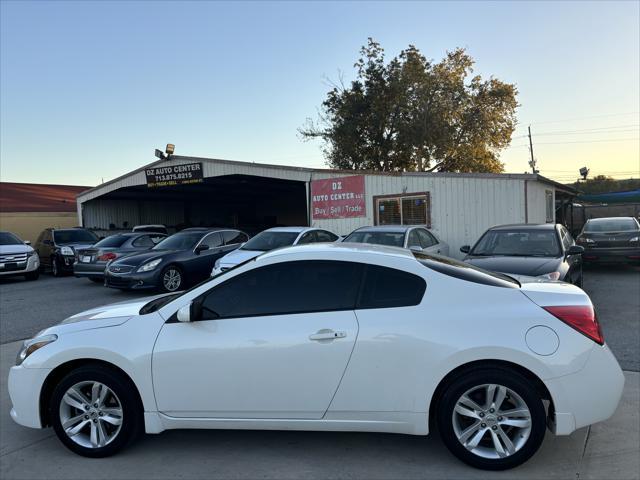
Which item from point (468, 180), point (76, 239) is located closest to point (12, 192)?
point (76, 239)

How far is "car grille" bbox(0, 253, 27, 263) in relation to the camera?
14.6 metres

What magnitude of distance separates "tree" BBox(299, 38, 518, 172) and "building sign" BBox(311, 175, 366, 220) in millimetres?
15298

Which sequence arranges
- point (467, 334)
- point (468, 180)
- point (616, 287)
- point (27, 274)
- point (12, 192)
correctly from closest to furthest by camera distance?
point (467, 334), point (616, 287), point (468, 180), point (27, 274), point (12, 192)

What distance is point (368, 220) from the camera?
616 inches

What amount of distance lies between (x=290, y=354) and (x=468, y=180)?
11712mm

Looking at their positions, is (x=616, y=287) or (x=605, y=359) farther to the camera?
(x=616, y=287)

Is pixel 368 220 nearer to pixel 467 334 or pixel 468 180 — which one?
pixel 468 180

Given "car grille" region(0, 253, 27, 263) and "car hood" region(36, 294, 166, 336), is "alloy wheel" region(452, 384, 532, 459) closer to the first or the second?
"car hood" region(36, 294, 166, 336)

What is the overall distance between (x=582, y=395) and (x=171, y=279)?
9.74 meters

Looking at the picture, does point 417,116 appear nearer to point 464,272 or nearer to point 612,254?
point 612,254

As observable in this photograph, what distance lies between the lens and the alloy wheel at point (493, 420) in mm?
3191

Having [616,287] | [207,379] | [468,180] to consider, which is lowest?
[616,287]

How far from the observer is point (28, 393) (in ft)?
11.9

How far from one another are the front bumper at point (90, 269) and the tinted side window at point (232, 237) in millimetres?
3374
